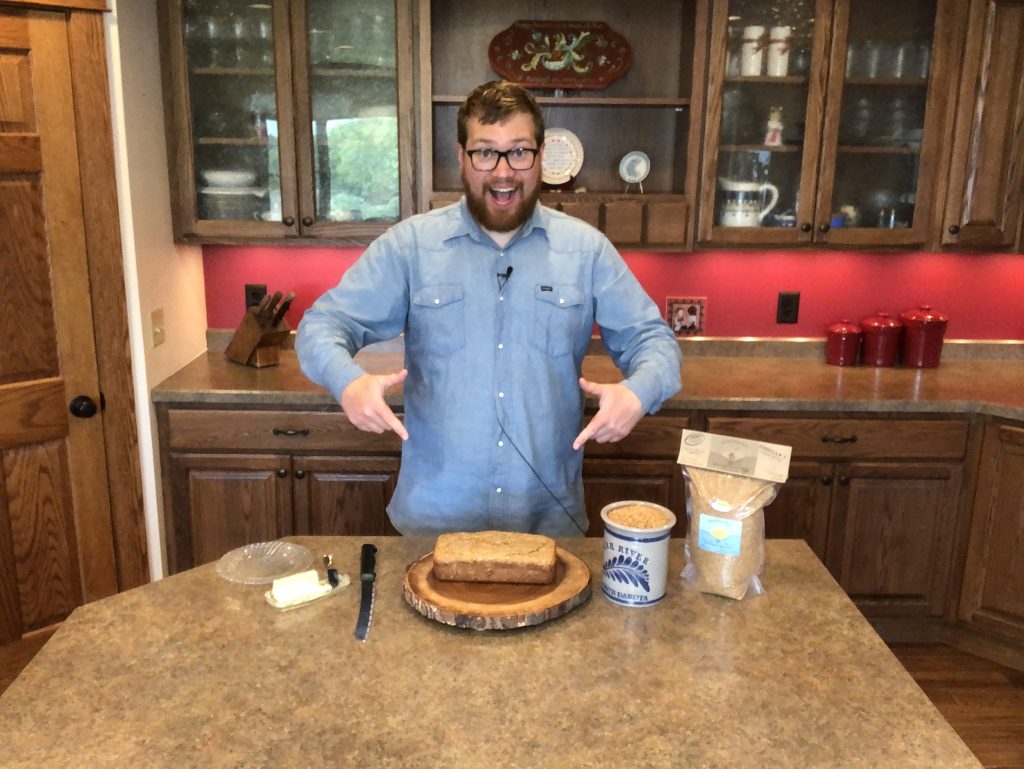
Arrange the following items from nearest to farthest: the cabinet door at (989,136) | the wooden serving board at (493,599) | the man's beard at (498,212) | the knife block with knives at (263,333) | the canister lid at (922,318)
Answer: the wooden serving board at (493,599)
the man's beard at (498,212)
the cabinet door at (989,136)
the knife block with knives at (263,333)
the canister lid at (922,318)

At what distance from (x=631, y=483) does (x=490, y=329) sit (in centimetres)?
102

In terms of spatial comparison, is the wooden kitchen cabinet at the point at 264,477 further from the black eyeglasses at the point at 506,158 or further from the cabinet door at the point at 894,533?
the cabinet door at the point at 894,533

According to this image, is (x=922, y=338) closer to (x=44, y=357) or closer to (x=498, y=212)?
(x=498, y=212)

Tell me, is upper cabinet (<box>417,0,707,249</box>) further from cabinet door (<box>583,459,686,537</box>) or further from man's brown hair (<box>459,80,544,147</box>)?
man's brown hair (<box>459,80,544,147</box>)

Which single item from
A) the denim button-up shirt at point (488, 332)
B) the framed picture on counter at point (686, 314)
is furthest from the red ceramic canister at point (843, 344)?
the denim button-up shirt at point (488, 332)

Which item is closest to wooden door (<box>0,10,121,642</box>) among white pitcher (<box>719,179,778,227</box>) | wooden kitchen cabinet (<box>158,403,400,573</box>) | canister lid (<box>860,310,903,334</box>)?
wooden kitchen cabinet (<box>158,403,400,573</box>)

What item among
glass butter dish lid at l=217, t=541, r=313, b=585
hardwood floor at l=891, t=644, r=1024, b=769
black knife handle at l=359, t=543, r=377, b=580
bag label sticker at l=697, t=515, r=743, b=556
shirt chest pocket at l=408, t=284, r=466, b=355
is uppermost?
shirt chest pocket at l=408, t=284, r=466, b=355

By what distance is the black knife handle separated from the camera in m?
1.36

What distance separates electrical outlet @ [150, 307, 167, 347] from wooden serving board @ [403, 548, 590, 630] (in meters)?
1.68

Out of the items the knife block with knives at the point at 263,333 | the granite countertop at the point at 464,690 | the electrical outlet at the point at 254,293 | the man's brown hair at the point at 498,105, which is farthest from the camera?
the electrical outlet at the point at 254,293

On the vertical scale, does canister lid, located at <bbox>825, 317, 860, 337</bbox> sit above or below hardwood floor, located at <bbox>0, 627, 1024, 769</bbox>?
above

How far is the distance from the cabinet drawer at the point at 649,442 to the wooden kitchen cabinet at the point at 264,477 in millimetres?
653

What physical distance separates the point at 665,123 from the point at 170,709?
2.57 meters

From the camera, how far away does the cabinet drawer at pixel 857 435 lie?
8.70ft
